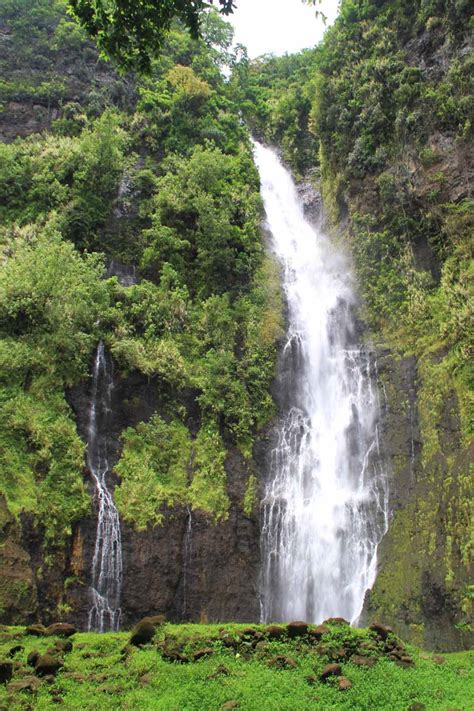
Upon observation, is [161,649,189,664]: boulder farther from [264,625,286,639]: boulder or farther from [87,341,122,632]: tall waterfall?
[87,341,122,632]: tall waterfall

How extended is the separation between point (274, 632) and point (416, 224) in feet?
54.6

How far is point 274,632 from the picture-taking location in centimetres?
1123

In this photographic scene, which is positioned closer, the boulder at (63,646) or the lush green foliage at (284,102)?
the boulder at (63,646)

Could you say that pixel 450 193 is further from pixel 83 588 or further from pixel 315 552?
pixel 83 588

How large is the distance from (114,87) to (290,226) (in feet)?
41.7

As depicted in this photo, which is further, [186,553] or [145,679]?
[186,553]

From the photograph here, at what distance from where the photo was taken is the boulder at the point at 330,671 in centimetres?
962

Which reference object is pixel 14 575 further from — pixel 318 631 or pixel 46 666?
pixel 318 631

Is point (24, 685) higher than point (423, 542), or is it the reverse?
point (423, 542)

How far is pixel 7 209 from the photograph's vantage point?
2448 centimetres

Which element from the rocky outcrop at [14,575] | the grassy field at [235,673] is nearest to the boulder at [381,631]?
the grassy field at [235,673]

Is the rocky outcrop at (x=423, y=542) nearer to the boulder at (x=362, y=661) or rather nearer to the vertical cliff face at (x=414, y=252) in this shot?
the vertical cliff face at (x=414, y=252)

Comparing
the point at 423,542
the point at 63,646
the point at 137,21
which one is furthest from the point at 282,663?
the point at 137,21

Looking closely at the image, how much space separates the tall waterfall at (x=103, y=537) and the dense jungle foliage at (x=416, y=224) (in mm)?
6944
